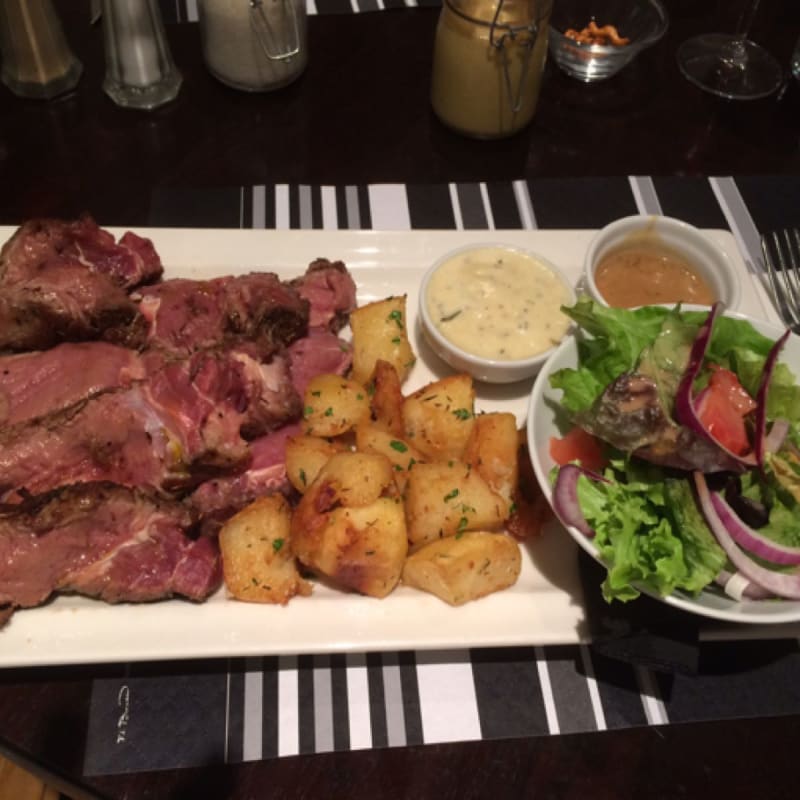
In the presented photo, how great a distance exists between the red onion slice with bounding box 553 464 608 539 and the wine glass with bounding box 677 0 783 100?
9.40ft

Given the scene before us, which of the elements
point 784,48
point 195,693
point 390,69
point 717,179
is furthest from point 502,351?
point 784,48

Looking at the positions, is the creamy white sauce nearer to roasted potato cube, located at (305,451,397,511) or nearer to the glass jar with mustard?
roasted potato cube, located at (305,451,397,511)

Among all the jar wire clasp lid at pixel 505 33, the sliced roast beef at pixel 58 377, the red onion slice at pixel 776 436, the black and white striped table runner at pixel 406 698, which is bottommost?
the black and white striped table runner at pixel 406 698

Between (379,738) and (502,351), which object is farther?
(502,351)

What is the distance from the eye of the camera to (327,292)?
2.52 meters

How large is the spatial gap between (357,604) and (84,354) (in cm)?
110

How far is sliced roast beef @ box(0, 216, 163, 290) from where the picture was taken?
2318mm

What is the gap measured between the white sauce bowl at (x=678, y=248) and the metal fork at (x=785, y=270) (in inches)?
14.3

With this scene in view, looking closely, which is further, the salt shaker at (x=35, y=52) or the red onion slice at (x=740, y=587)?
the salt shaker at (x=35, y=52)

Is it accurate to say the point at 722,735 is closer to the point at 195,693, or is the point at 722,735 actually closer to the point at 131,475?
the point at 195,693

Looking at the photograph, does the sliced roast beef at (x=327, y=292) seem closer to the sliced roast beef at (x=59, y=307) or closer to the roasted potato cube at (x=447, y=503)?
the sliced roast beef at (x=59, y=307)

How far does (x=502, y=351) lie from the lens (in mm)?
2408

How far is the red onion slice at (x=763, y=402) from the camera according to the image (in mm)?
1833

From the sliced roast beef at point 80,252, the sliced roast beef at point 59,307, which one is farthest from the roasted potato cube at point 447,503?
the sliced roast beef at point 80,252
